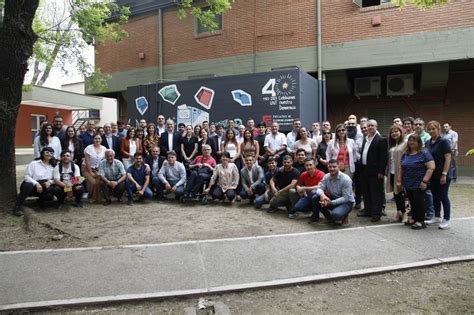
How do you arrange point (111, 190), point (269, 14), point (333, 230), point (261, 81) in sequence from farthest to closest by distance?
point (269, 14), point (261, 81), point (111, 190), point (333, 230)

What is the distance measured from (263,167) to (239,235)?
10.5 ft

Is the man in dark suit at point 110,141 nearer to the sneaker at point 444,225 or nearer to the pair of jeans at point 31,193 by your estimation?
the pair of jeans at point 31,193

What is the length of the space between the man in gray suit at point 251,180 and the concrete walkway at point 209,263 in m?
2.24

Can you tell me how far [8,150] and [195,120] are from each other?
5.25 meters

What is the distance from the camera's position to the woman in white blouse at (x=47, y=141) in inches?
296

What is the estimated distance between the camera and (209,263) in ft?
14.5

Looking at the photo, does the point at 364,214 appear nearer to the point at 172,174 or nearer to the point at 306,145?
the point at 306,145

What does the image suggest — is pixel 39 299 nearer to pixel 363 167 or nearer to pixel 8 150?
pixel 8 150

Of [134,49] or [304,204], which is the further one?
[134,49]

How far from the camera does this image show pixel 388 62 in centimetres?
1220

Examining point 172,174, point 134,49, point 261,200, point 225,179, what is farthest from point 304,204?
point 134,49

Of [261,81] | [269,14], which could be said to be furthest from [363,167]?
[269,14]

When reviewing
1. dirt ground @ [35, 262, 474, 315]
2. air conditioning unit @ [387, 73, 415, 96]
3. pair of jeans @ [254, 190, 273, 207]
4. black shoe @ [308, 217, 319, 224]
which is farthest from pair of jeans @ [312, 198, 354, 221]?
air conditioning unit @ [387, 73, 415, 96]

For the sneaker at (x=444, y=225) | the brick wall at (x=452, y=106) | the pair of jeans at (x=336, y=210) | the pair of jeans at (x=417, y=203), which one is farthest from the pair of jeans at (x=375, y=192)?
the brick wall at (x=452, y=106)
